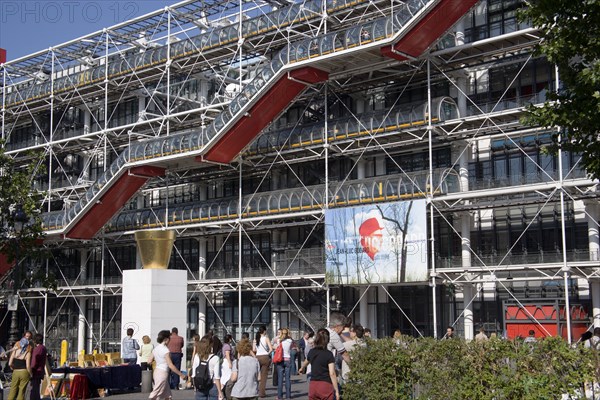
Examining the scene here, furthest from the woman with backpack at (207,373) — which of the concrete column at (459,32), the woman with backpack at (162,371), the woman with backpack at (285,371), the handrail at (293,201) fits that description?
the concrete column at (459,32)

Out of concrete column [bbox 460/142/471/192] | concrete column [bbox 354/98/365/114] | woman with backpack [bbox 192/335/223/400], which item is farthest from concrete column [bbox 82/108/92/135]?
woman with backpack [bbox 192/335/223/400]

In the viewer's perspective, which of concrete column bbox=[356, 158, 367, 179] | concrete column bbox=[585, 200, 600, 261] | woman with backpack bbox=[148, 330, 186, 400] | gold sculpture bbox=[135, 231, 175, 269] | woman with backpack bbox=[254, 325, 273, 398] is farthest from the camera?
concrete column bbox=[356, 158, 367, 179]

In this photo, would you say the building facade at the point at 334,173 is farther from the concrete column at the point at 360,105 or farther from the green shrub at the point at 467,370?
the green shrub at the point at 467,370

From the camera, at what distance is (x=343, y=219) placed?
30438 millimetres

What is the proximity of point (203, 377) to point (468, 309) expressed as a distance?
57.9ft

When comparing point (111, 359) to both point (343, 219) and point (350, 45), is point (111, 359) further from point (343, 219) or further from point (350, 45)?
point (350, 45)

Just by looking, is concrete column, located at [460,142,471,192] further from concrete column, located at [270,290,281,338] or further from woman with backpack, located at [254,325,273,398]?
woman with backpack, located at [254,325,273,398]

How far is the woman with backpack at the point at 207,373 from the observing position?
12977 mm

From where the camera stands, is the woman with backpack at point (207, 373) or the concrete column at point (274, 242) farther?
the concrete column at point (274, 242)

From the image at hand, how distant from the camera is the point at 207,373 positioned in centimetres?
1297

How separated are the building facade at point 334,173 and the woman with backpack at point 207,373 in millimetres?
14857

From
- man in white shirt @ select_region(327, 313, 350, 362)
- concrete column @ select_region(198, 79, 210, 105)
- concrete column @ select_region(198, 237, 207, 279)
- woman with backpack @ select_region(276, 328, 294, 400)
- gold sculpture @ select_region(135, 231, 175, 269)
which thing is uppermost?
concrete column @ select_region(198, 79, 210, 105)

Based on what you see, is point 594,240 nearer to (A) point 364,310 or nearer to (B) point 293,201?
(A) point 364,310

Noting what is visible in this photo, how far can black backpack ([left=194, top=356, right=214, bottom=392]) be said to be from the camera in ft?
42.5
